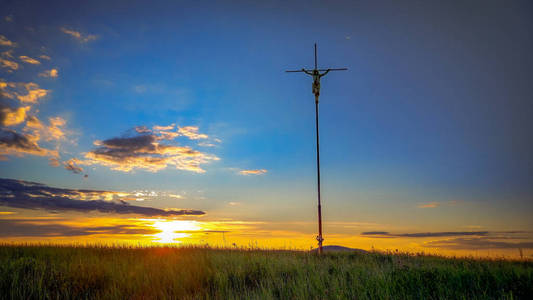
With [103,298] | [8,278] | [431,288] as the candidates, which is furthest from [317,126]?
[8,278]

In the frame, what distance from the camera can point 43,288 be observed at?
9344mm

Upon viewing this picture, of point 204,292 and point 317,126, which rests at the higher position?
point 317,126

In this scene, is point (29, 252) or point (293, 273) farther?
point (29, 252)

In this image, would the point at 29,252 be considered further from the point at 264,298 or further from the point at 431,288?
the point at 431,288

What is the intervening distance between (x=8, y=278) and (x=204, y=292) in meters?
6.17

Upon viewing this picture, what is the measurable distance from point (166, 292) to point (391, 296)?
565 cm

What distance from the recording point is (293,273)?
10.7 m

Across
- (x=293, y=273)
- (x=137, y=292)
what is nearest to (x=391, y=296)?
(x=293, y=273)

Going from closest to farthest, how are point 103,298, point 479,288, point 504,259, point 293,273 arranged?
point 479,288
point 103,298
point 293,273
point 504,259

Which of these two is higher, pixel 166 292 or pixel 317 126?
pixel 317 126

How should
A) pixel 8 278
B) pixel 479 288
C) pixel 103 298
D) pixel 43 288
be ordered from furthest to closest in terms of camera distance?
pixel 8 278 → pixel 43 288 → pixel 103 298 → pixel 479 288

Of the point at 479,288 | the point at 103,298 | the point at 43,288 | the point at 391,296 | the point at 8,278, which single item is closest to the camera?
the point at 391,296

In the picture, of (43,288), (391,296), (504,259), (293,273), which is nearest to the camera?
(391,296)

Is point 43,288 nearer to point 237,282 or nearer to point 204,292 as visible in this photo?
point 204,292
